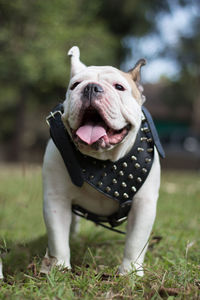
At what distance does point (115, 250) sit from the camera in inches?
117

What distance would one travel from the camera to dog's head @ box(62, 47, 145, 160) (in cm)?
195

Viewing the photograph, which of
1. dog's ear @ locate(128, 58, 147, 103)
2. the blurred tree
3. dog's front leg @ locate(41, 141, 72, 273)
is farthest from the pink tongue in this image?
the blurred tree

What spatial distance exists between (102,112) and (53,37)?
12415 mm

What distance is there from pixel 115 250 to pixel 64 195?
37.6 inches

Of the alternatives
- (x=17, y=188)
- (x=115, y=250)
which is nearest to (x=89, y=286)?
(x=115, y=250)

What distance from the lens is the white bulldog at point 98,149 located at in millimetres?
1964

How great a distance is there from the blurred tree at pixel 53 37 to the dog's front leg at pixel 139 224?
10779 mm

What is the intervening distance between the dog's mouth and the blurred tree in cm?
1070

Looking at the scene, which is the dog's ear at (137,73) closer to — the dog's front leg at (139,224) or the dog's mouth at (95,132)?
the dog's mouth at (95,132)

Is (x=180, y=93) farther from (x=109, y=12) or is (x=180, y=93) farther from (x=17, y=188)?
(x=17, y=188)

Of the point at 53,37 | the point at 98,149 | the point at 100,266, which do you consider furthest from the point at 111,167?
the point at 53,37

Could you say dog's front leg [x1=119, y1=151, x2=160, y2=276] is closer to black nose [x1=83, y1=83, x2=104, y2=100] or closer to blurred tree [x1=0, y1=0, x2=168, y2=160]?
black nose [x1=83, y1=83, x2=104, y2=100]

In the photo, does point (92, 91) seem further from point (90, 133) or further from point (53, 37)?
point (53, 37)

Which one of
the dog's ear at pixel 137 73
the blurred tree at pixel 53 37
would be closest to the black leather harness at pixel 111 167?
the dog's ear at pixel 137 73
